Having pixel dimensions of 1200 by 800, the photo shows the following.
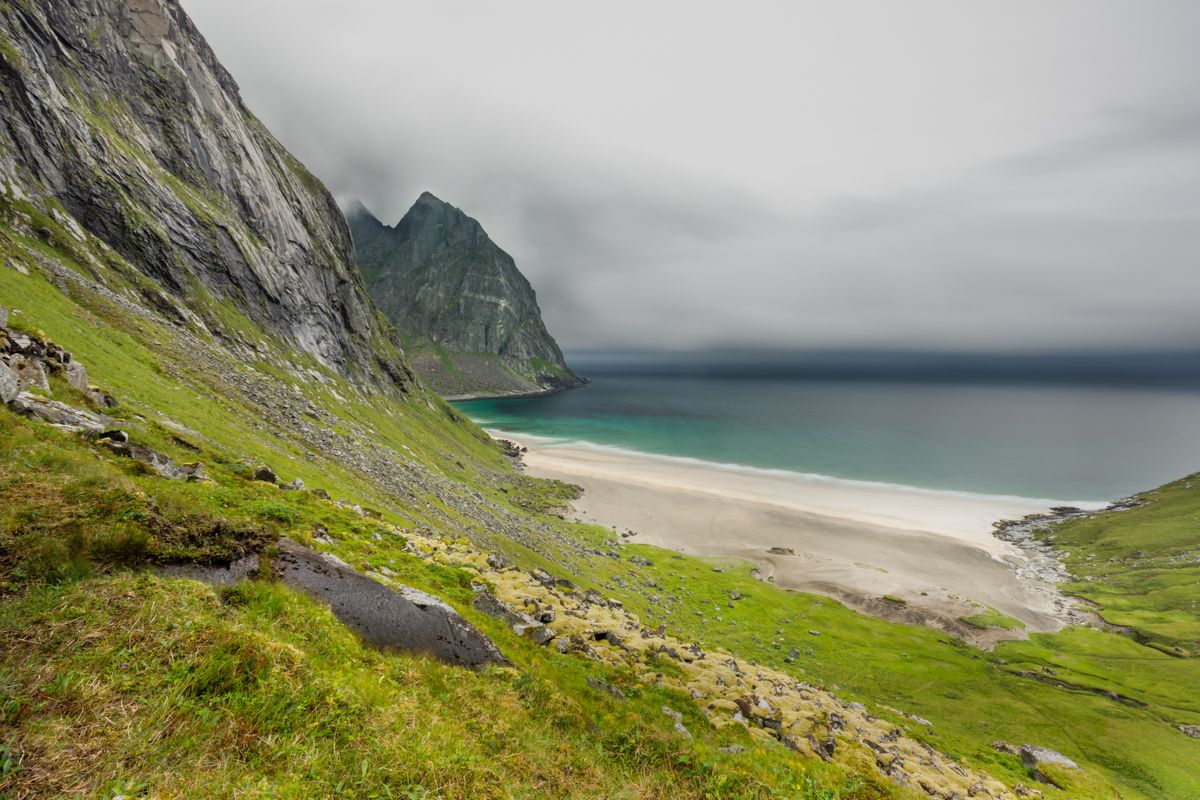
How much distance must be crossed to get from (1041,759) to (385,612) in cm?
4324

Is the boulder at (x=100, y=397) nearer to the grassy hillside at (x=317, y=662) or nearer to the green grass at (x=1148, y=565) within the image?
the grassy hillside at (x=317, y=662)

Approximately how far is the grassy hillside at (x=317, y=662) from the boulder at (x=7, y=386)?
249cm

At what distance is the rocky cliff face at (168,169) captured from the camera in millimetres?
45781

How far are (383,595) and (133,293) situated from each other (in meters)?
55.9

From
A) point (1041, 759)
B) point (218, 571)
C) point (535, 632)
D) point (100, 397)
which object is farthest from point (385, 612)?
point (1041, 759)

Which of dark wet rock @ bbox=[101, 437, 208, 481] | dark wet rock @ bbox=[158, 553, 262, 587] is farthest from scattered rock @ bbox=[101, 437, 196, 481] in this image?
dark wet rock @ bbox=[158, 553, 262, 587]

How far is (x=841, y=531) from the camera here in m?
78.8

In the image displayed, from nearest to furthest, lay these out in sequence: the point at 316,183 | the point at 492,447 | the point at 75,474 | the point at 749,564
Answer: the point at 75,474 < the point at 749,564 < the point at 316,183 < the point at 492,447

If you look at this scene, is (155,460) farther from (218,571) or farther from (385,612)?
(385,612)

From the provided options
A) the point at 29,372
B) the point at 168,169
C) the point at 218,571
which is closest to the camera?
the point at 218,571

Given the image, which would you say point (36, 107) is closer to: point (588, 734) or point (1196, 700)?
point (588, 734)

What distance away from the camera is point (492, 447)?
111562mm

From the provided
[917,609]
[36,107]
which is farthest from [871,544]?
[36,107]

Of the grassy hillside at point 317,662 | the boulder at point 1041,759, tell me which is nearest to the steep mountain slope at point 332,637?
the grassy hillside at point 317,662
